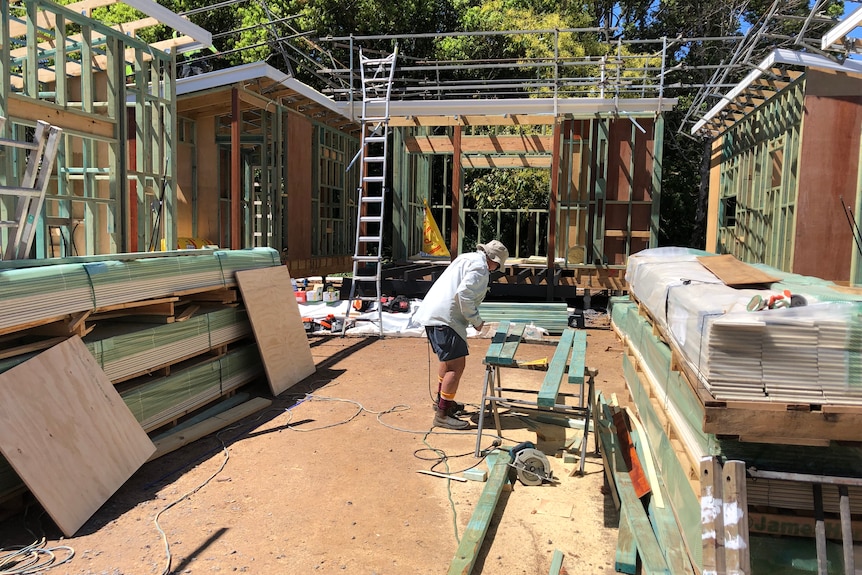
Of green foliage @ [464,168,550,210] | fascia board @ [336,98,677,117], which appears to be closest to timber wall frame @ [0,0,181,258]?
fascia board @ [336,98,677,117]

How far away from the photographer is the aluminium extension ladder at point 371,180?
11.6 m

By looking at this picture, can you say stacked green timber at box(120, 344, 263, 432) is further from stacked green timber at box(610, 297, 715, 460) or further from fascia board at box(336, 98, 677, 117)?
fascia board at box(336, 98, 677, 117)

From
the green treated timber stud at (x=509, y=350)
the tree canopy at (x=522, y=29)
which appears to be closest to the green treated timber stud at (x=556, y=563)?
the green treated timber stud at (x=509, y=350)

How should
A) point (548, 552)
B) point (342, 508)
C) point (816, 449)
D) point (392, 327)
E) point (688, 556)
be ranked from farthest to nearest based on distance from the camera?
point (392, 327) → point (342, 508) → point (548, 552) → point (688, 556) → point (816, 449)

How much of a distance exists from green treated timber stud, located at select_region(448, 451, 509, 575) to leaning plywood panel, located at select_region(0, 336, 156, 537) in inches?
97.8

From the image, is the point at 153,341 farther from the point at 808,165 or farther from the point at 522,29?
the point at 522,29

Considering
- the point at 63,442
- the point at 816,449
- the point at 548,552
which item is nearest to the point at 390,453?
the point at 548,552

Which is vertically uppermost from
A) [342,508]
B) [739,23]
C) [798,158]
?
[739,23]

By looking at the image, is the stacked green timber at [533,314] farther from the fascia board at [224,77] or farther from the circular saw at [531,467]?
the circular saw at [531,467]

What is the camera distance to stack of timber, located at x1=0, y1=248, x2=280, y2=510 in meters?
4.40

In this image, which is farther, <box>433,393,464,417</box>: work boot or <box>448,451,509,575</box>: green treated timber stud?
<box>433,393,464,417</box>: work boot

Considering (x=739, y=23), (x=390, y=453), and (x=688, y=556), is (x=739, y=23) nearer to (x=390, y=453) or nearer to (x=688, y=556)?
(x=390, y=453)

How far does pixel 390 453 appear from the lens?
5.66 meters

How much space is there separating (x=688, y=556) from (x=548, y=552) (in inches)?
48.7
